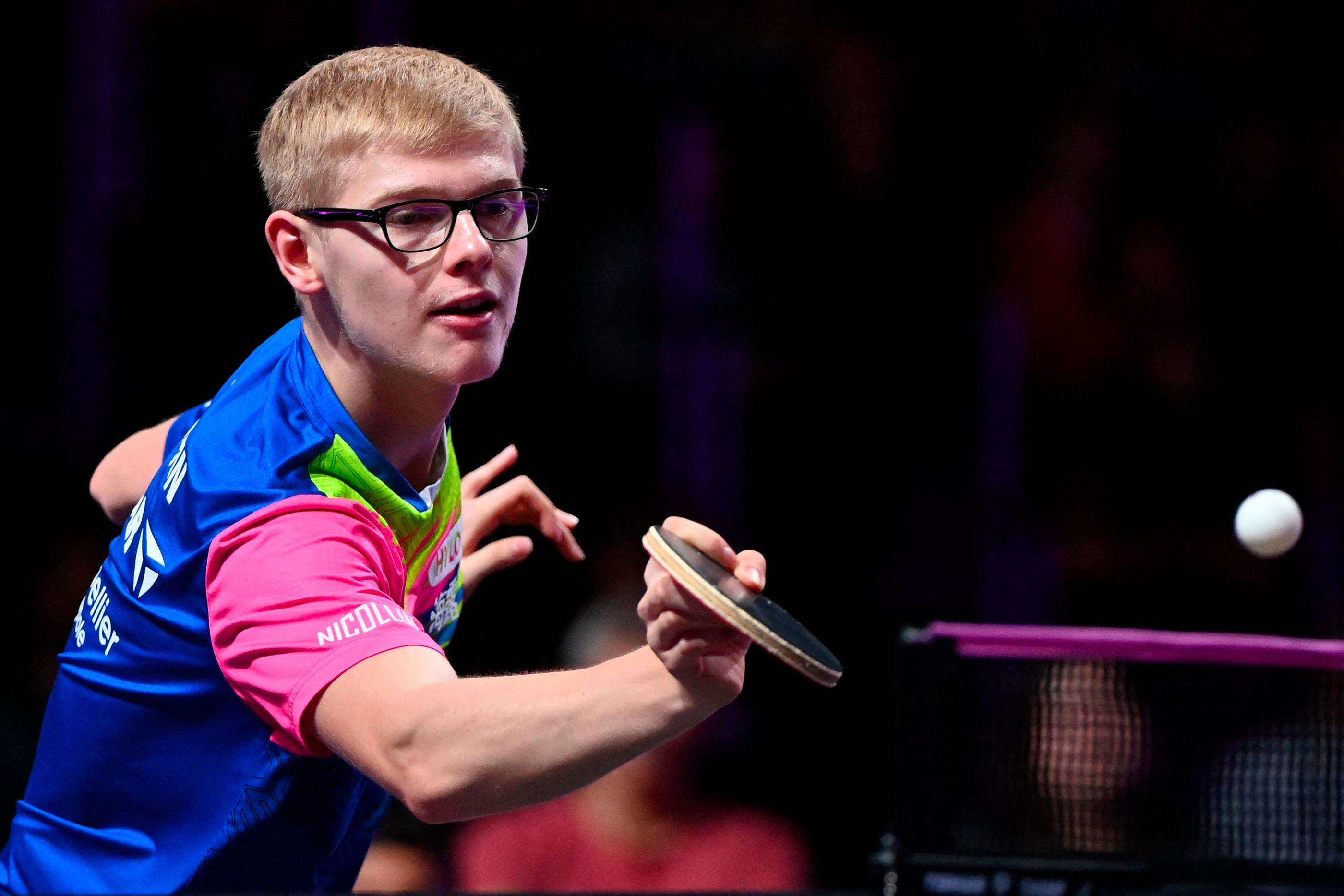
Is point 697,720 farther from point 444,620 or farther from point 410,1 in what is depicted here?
point 410,1

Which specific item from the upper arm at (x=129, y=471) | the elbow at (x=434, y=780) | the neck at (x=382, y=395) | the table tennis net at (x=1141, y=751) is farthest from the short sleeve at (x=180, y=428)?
the table tennis net at (x=1141, y=751)

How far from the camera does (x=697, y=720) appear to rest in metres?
1.50

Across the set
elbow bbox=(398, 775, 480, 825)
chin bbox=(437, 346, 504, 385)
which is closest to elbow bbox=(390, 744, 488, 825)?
elbow bbox=(398, 775, 480, 825)

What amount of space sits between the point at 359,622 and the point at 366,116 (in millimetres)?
714

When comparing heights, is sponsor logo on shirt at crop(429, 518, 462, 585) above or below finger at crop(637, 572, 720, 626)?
below

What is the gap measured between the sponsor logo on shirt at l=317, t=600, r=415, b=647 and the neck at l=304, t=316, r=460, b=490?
0.41 m

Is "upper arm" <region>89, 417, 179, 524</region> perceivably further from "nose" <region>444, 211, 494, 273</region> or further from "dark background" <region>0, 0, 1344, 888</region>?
"dark background" <region>0, 0, 1344, 888</region>

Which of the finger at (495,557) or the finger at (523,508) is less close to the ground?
the finger at (523,508)

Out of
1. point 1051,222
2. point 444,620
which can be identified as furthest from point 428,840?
point 1051,222

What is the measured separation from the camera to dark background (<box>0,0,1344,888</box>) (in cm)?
447

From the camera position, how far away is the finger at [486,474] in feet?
8.84

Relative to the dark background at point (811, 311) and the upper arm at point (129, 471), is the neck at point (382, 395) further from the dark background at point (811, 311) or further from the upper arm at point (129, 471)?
the dark background at point (811, 311)

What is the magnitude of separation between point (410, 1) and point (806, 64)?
1.35m

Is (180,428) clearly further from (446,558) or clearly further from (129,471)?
(446,558)
